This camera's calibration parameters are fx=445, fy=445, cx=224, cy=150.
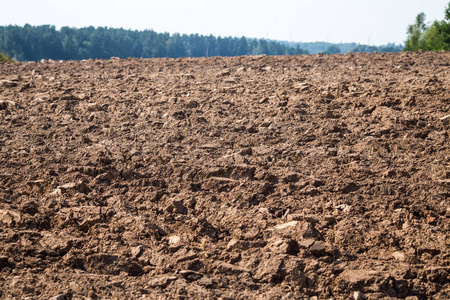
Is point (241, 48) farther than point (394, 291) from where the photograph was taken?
Yes

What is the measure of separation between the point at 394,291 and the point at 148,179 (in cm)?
243

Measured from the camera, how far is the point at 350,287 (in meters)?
2.90

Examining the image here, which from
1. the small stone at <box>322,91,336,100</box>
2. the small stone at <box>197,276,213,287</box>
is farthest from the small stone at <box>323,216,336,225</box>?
the small stone at <box>322,91,336,100</box>

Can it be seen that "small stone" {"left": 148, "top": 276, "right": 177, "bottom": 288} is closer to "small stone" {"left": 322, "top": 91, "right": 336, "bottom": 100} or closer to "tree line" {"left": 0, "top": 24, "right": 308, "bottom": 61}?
"small stone" {"left": 322, "top": 91, "right": 336, "bottom": 100}

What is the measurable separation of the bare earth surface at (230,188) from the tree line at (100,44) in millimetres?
73536

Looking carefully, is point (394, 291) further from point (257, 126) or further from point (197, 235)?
point (257, 126)

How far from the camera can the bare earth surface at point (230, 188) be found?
2984 millimetres

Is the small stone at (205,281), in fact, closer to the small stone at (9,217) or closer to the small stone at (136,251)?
the small stone at (136,251)

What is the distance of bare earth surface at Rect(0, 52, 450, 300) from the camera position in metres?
2.98

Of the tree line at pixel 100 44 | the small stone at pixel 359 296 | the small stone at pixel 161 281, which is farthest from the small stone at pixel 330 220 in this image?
the tree line at pixel 100 44

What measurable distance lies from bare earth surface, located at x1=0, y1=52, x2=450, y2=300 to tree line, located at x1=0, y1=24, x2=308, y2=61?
241 feet

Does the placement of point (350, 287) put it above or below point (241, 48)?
below

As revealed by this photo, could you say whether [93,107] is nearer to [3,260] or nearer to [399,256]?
[3,260]

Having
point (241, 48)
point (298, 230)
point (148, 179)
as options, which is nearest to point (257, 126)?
point (148, 179)
